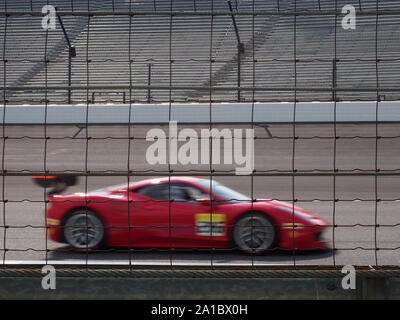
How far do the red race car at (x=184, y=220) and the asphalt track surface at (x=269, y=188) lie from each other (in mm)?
131

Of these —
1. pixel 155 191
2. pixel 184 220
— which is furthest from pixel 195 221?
pixel 155 191

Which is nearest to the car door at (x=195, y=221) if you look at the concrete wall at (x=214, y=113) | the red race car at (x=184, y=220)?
the red race car at (x=184, y=220)

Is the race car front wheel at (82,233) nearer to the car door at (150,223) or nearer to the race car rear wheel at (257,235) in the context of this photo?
the car door at (150,223)

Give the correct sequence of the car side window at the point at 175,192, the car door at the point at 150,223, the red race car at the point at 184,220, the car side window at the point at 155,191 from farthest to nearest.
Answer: the car side window at the point at 155,191, the car side window at the point at 175,192, the car door at the point at 150,223, the red race car at the point at 184,220

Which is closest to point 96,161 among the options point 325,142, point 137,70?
point 137,70

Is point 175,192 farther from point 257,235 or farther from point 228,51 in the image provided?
point 228,51

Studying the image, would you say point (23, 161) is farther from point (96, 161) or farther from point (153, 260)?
point (153, 260)

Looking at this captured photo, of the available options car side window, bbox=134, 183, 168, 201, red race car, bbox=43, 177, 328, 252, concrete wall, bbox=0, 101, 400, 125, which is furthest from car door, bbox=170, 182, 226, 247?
concrete wall, bbox=0, 101, 400, 125

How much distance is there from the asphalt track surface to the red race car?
0.43 feet

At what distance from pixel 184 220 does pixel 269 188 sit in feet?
15.7

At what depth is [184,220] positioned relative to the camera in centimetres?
625

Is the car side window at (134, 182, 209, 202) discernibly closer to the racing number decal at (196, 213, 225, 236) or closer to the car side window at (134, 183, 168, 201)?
the car side window at (134, 183, 168, 201)

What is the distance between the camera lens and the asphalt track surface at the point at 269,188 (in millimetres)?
5770
